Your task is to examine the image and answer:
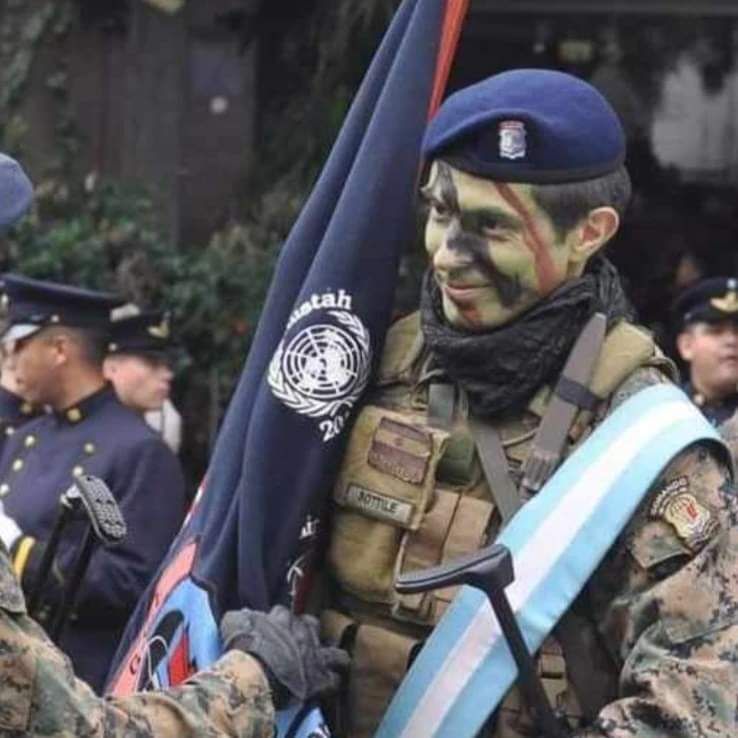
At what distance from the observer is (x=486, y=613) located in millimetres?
2770

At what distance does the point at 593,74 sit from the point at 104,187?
2230 millimetres

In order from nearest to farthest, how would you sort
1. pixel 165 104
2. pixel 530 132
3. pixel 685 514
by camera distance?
pixel 685 514 < pixel 530 132 < pixel 165 104

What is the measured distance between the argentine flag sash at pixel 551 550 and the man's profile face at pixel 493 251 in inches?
8.0

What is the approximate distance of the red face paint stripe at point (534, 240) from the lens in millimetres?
2826

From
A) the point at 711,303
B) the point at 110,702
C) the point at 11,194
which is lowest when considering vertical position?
the point at 110,702

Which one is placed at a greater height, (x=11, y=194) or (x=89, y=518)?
(x=11, y=194)

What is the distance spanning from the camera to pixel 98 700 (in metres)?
2.66

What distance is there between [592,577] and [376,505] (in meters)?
0.31

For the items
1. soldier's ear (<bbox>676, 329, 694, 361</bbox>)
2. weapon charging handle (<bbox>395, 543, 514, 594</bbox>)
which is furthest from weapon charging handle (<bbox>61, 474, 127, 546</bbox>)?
soldier's ear (<bbox>676, 329, 694, 361</bbox>)

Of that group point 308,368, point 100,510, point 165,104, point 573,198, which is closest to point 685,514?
point 573,198

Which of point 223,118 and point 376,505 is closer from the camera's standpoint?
point 376,505

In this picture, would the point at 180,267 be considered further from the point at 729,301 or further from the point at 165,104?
the point at 729,301

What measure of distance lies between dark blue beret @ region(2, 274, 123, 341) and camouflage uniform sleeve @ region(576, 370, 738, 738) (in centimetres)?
306

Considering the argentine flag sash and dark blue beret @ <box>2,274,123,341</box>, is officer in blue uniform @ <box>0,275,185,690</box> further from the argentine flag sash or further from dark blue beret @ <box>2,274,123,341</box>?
the argentine flag sash
